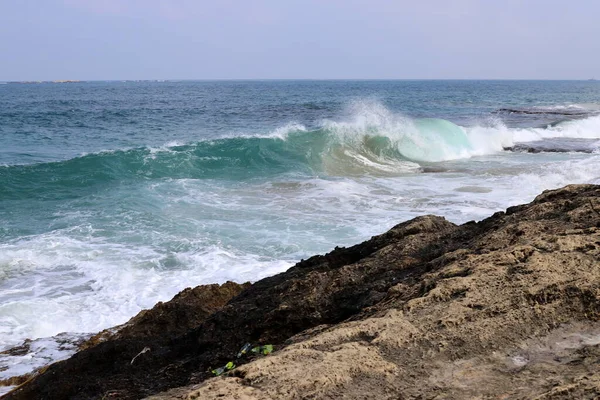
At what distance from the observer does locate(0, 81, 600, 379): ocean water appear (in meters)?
7.93

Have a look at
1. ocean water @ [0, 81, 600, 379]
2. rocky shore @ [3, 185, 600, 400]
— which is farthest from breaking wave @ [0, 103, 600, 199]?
rocky shore @ [3, 185, 600, 400]

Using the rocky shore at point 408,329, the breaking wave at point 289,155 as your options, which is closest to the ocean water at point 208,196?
the breaking wave at point 289,155

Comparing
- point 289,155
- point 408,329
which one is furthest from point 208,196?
point 408,329

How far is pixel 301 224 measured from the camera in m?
11.0

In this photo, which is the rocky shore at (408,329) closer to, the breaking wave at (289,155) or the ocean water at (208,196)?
the ocean water at (208,196)

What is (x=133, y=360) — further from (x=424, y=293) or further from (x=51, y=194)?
(x=51, y=194)

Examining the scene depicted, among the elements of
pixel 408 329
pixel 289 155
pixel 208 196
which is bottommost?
pixel 208 196

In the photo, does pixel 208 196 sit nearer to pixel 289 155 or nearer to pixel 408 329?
pixel 289 155

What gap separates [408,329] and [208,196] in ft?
38.8

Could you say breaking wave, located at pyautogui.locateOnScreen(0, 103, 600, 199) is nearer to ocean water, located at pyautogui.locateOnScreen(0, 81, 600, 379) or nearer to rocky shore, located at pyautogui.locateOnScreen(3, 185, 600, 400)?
ocean water, located at pyautogui.locateOnScreen(0, 81, 600, 379)

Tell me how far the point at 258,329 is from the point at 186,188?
12.1m

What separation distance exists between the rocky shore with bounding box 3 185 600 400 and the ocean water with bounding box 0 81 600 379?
2434 millimetres

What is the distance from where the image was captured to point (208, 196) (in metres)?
14.3

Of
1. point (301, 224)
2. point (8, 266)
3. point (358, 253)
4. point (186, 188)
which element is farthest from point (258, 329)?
point (186, 188)
